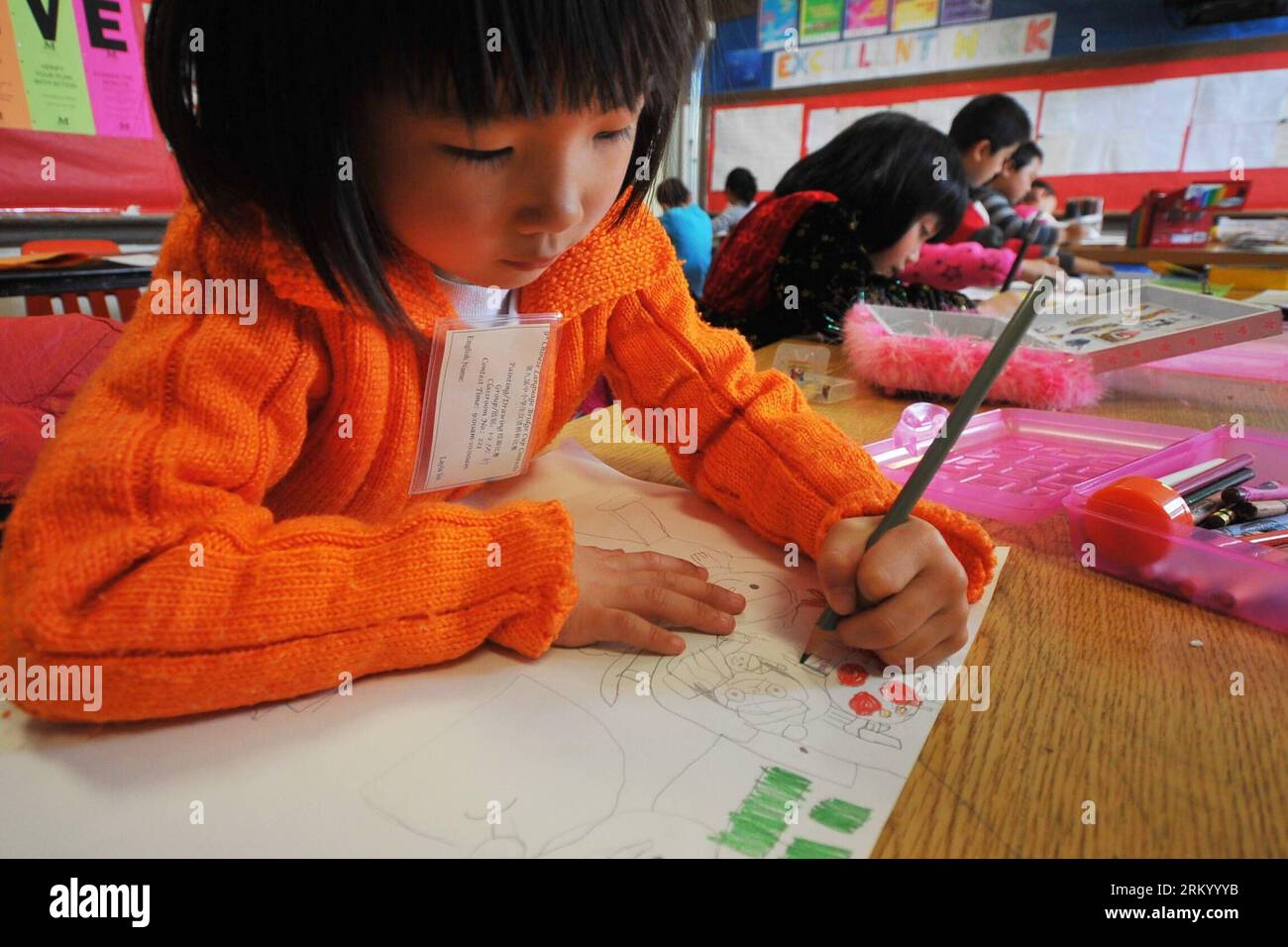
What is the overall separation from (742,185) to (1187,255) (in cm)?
163

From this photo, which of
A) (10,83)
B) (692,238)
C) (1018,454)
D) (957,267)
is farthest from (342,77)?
(692,238)

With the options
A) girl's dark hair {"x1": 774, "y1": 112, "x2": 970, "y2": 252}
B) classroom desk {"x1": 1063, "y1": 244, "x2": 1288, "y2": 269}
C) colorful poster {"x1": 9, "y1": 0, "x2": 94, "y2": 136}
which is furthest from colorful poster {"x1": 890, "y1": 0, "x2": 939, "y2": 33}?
colorful poster {"x1": 9, "y1": 0, "x2": 94, "y2": 136}

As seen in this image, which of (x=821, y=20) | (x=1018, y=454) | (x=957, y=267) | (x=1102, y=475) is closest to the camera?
(x=1102, y=475)

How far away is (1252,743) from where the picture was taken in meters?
0.33

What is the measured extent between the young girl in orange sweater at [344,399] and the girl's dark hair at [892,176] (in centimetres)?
100

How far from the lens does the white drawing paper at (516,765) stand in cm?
28

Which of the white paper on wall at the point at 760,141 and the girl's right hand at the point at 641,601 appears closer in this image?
the girl's right hand at the point at 641,601

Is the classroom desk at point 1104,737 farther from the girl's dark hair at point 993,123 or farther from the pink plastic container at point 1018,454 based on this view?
the girl's dark hair at point 993,123

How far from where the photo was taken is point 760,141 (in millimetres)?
3031

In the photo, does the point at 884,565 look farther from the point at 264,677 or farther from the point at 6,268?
the point at 6,268

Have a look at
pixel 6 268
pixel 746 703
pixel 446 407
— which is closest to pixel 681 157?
pixel 6 268

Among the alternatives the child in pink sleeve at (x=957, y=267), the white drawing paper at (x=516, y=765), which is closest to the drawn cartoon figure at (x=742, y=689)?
the white drawing paper at (x=516, y=765)

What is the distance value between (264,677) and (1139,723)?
39cm

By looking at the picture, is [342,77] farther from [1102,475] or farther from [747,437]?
[1102,475]
